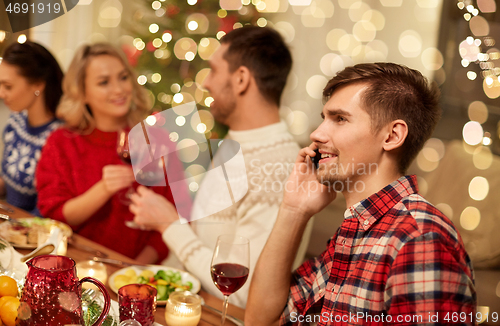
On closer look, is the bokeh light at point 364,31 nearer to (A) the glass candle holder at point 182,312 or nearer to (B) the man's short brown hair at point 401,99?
(B) the man's short brown hair at point 401,99

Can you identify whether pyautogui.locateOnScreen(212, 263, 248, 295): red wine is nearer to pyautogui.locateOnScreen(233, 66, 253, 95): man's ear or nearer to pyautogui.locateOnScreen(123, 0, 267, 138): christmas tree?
pyautogui.locateOnScreen(233, 66, 253, 95): man's ear

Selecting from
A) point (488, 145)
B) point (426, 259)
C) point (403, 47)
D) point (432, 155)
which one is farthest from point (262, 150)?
point (403, 47)

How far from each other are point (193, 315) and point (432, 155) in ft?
7.33

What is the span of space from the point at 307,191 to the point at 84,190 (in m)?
1.25

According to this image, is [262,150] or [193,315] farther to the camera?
[262,150]

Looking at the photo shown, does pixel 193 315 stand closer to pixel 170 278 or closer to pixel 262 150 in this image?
pixel 170 278

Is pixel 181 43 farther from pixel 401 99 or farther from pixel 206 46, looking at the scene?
pixel 401 99

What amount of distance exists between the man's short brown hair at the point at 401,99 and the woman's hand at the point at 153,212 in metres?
0.81

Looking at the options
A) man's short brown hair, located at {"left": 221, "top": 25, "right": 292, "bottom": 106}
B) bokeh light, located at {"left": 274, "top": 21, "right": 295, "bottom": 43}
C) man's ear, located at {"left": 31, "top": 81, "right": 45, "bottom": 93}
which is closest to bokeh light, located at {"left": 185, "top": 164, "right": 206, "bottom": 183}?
man's short brown hair, located at {"left": 221, "top": 25, "right": 292, "bottom": 106}

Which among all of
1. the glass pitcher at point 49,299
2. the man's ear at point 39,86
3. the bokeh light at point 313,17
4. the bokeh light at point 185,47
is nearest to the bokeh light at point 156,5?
the bokeh light at point 185,47

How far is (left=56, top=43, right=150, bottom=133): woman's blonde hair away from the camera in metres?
2.02

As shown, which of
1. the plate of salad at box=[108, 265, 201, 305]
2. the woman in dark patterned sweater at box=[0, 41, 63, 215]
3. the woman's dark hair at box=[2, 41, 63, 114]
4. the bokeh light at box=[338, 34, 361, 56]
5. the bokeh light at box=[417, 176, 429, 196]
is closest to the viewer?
the plate of salad at box=[108, 265, 201, 305]

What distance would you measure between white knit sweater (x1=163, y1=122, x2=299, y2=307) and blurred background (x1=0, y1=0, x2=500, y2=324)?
264 mm

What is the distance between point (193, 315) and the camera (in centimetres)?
95
